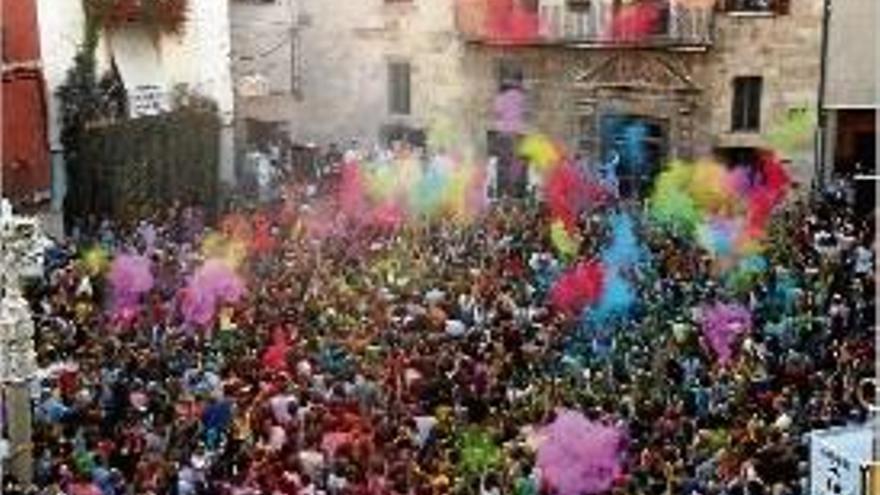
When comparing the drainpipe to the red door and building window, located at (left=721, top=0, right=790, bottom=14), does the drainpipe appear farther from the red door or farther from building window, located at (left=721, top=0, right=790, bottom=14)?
the red door

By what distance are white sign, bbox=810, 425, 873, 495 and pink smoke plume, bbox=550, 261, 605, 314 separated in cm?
429

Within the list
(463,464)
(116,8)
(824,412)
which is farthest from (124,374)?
(824,412)

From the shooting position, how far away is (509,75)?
1755cm

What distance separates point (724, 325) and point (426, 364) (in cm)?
253

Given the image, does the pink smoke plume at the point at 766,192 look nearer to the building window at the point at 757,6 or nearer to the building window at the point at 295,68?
the building window at the point at 757,6

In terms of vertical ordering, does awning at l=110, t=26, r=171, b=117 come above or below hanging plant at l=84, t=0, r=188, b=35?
below

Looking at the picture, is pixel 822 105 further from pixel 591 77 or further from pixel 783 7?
pixel 591 77

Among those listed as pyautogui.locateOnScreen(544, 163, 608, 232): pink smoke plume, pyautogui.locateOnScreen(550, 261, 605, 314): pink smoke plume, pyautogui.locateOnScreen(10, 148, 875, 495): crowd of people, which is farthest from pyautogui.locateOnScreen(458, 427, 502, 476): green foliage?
pyautogui.locateOnScreen(544, 163, 608, 232): pink smoke plume

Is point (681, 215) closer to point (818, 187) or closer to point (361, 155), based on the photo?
point (818, 187)

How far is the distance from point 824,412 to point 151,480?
470 centimetres

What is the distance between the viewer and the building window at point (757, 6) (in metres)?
17.4

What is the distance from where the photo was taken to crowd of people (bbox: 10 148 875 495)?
477 inches

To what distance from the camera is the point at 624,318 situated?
15180 mm

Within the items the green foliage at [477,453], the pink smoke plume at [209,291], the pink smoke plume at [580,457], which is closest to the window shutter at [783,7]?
the pink smoke plume at [209,291]
